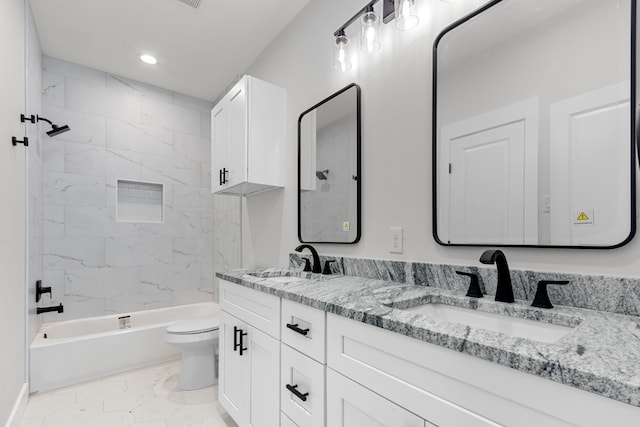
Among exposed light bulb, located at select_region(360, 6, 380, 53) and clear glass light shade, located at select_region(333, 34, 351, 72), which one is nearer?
exposed light bulb, located at select_region(360, 6, 380, 53)

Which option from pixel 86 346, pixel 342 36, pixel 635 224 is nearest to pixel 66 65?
pixel 86 346

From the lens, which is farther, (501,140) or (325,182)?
(325,182)

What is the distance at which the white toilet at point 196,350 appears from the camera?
2207 millimetres

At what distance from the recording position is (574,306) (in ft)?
3.03

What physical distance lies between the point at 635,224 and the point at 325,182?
1.36 meters

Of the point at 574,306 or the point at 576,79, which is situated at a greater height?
the point at 576,79

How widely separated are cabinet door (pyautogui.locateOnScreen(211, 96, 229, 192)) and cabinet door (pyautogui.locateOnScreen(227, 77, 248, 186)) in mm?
77

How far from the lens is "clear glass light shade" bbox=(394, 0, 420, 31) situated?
1.39 metres

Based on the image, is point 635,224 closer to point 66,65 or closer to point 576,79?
point 576,79

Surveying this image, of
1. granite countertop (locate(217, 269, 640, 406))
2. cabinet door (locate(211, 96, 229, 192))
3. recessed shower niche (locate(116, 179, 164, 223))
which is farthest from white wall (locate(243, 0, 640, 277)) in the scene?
recessed shower niche (locate(116, 179, 164, 223))

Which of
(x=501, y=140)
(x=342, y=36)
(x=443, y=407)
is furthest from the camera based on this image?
(x=342, y=36)

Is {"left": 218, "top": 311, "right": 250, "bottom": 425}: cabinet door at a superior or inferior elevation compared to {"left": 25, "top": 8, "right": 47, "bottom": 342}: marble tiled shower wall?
inferior

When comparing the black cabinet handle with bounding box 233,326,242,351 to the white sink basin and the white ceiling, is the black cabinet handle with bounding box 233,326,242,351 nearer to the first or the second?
the white sink basin

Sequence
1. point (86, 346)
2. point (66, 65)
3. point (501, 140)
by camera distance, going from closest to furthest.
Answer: point (501, 140)
point (86, 346)
point (66, 65)
